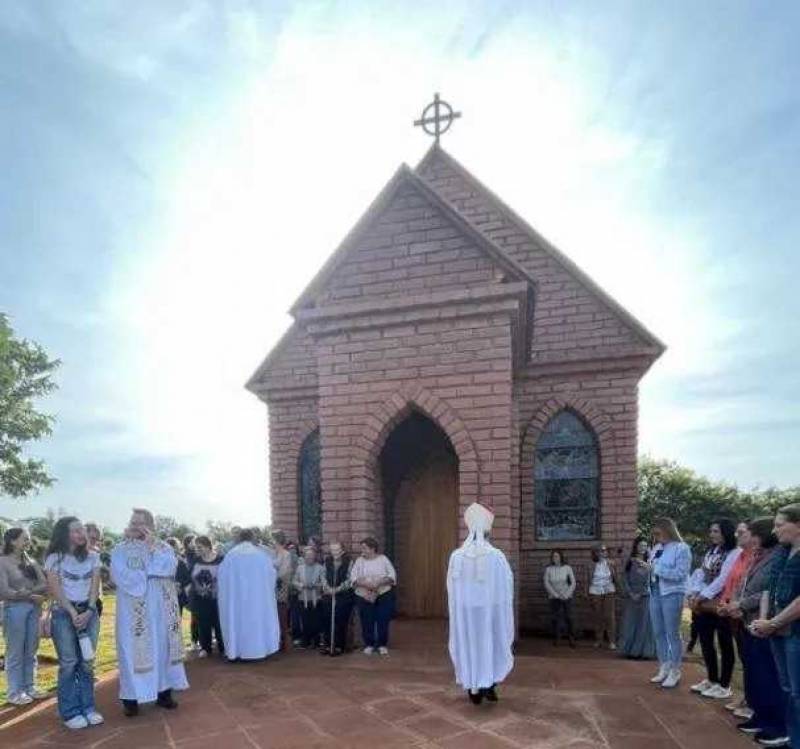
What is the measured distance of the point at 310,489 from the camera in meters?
11.9

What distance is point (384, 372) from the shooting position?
306 inches

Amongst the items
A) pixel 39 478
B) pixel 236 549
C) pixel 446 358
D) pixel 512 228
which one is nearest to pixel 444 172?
pixel 512 228

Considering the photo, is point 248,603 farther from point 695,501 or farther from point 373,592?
point 695,501

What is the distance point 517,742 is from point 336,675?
2.55m

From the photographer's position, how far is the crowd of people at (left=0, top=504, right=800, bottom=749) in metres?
4.92

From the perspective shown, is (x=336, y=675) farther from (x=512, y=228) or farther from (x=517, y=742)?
(x=512, y=228)

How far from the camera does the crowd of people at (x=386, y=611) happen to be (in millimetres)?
4918

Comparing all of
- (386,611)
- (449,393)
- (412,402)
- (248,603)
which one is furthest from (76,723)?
(449,393)

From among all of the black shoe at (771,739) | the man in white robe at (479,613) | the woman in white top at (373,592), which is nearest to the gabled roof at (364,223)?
the woman in white top at (373,592)

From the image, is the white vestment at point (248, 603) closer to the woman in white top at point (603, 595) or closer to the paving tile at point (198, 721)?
the paving tile at point (198, 721)

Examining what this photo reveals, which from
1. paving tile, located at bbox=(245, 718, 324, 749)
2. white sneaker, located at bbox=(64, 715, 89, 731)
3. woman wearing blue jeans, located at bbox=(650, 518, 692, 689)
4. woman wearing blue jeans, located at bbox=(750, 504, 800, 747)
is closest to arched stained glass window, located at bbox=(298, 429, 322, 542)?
white sneaker, located at bbox=(64, 715, 89, 731)

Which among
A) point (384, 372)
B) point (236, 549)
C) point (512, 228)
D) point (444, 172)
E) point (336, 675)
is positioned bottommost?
point (336, 675)

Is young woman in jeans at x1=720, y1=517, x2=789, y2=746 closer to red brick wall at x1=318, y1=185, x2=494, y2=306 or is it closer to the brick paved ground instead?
→ the brick paved ground

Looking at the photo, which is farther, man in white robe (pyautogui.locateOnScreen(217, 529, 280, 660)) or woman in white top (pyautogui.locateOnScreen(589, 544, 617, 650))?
woman in white top (pyautogui.locateOnScreen(589, 544, 617, 650))
